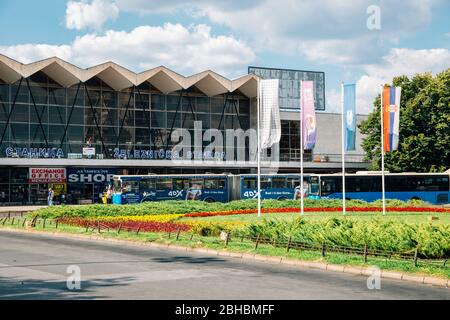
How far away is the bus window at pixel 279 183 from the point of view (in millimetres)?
46009

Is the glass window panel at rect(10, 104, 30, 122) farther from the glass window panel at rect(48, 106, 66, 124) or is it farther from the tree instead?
the tree

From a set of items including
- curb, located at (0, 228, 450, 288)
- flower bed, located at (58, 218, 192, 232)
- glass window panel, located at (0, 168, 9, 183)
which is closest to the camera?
curb, located at (0, 228, 450, 288)

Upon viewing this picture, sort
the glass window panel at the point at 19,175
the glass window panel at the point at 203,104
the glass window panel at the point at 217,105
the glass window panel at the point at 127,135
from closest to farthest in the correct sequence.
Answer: the glass window panel at the point at 19,175 < the glass window panel at the point at 127,135 < the glass window panel at the point at 203,104 < the glass window panel at the point at 217,105

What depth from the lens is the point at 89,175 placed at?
54312 millimetres

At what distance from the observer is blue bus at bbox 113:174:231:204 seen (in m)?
42.7

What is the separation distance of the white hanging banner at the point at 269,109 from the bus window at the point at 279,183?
1569cm

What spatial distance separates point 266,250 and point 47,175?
3837cm

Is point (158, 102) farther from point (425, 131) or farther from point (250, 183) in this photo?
point (425, 131)

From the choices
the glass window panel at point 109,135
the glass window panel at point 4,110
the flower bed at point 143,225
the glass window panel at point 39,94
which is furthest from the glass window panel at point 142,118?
the flower bed at point 143,225

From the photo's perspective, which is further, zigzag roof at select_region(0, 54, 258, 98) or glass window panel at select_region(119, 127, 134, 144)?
glass window panel at select_region(119, 127, 134, 144)

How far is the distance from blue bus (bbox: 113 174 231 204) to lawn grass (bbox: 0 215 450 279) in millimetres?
14928

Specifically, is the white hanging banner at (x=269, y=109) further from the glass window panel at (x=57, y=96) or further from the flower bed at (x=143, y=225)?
the glass window panel at (x=57, y=96)

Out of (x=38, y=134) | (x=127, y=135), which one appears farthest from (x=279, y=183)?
(x=38, y=134)

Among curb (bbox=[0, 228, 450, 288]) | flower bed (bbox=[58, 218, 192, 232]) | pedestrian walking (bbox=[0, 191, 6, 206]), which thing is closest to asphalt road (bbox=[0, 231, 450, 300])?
curb (bbox=[0, 228, 450, 288])
